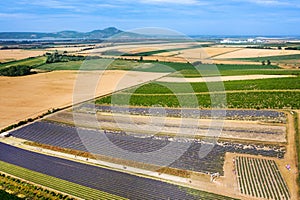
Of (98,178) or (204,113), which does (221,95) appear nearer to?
(204,113)

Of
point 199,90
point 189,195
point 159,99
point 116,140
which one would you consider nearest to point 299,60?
point 199,90

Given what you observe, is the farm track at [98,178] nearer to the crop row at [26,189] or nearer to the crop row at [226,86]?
the crop row at [26,189]

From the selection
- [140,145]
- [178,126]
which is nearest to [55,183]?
[140,145]

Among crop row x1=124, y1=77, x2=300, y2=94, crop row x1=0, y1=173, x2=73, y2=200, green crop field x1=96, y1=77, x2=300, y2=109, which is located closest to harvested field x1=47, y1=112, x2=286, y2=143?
green crop field x1=96, y1=77, x2=300, y2=109

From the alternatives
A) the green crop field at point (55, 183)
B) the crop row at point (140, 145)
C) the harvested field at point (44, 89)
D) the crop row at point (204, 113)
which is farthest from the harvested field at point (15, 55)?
the green crop field at point (55, 183)

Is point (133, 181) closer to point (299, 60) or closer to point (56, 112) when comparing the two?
point (56, 112)

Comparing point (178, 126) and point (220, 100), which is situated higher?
point (220, 100)
